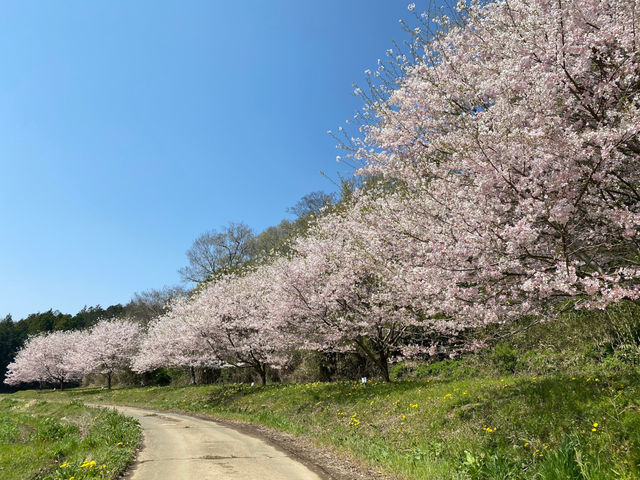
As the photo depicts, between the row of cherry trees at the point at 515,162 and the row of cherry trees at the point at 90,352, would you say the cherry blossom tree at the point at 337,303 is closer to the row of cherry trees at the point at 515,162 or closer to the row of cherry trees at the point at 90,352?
the row of cherry trees at the point at 515,162

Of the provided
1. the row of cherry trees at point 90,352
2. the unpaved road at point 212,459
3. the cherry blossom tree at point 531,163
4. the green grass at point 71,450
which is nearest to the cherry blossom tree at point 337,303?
the unpaved road at point 212,459

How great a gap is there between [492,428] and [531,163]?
16.3ft

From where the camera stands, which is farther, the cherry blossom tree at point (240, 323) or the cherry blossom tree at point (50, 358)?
the cherry blossom tree at point (50, 358)

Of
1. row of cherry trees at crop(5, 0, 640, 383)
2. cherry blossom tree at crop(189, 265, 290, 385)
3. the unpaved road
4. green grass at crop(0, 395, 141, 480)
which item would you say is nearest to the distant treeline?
cherry blossom tree at crop(189, 265, 290, 385)

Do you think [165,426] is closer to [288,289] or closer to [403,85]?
[288,289]

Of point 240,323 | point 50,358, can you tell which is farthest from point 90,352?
point 240,323

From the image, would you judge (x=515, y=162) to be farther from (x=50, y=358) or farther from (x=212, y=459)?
(x=50, y=358)

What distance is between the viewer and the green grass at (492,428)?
5387 mm

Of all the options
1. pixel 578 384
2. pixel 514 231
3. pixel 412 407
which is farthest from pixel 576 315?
pixel 514 231

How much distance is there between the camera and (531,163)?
5539mm

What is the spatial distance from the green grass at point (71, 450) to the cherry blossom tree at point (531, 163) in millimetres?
6999

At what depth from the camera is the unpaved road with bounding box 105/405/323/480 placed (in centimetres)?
744

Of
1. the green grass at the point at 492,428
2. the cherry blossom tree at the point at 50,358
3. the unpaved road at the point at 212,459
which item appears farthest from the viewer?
the cherry blossom tree at the point at 50,358

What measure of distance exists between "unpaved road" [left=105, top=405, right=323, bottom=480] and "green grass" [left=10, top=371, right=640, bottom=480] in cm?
171
